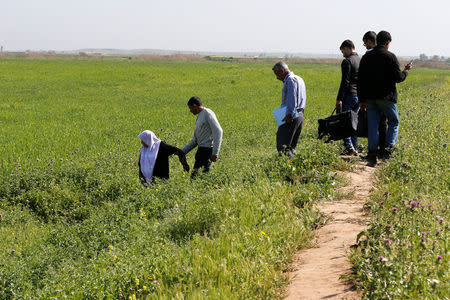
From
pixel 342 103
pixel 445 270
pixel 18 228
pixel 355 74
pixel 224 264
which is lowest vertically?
pixel 18 228

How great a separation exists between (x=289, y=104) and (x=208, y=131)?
1.29m

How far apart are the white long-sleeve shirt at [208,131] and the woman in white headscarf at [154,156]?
0.26 m

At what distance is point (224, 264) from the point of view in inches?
145

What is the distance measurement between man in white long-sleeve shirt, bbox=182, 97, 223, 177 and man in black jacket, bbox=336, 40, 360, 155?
2.59 metres

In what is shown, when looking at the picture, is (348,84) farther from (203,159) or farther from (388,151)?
(203,159)

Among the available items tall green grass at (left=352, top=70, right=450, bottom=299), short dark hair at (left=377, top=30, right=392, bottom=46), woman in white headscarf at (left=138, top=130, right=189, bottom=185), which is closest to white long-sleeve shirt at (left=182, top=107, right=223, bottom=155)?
woman in white headscarf at (left=138, top=130, right=189, bottom=185)

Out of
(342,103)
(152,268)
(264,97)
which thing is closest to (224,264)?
(152,268)

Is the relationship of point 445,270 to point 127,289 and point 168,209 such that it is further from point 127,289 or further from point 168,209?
point 168,209

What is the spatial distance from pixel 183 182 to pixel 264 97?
16.4 meters

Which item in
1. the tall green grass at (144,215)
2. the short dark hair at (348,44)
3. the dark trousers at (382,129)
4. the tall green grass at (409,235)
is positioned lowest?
the tall green grass at (144,215)

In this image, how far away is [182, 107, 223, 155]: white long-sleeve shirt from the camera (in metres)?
6.77

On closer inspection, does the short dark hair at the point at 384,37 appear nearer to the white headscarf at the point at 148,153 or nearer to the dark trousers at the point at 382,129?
the dark trousers at the point at 382,129

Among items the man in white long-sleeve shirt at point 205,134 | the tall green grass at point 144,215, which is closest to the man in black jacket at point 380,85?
the tall green grass at point 144,215

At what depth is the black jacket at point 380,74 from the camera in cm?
720
